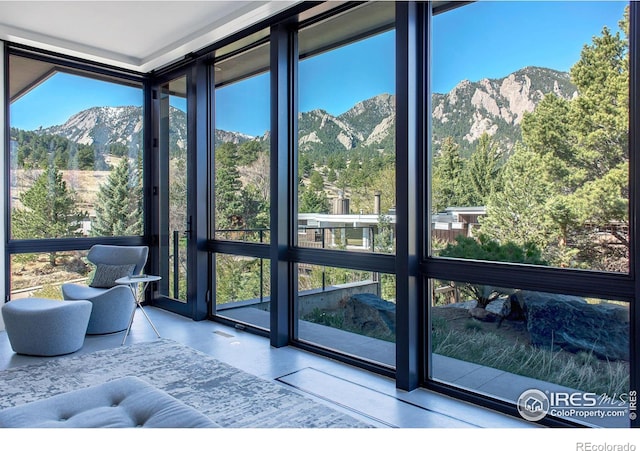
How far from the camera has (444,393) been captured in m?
3.07

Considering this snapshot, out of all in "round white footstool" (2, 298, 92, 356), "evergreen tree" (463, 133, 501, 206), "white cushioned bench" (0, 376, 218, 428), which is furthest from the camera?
"round white footstool" (2, 298, 92, 356)

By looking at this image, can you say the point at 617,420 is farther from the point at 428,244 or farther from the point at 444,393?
the point at 428,244

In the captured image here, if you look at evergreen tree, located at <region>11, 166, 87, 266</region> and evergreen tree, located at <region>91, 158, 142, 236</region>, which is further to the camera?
evergreen tree, located at <region>91, 158, 142, 236</region>

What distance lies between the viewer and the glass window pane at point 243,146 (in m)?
4.62

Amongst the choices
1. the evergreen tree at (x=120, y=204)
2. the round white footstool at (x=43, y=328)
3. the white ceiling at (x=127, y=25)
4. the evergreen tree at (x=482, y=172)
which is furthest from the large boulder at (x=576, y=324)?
the evergreen tree at (x=120, y=204)

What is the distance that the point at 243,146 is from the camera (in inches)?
191

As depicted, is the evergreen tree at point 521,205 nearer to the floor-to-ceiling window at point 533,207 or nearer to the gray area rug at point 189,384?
the floor-to-ceiling window at point 533,207

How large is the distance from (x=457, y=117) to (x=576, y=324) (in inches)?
58.4

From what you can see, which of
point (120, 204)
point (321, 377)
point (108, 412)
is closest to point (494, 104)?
point (321, 377)

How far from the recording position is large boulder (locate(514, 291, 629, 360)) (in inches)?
94.3

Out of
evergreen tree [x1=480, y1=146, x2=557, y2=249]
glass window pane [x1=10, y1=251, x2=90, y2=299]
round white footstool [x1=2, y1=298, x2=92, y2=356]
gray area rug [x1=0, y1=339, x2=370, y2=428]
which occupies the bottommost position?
gray area rug [x1=0, y1=339, x2=370, y2=428]

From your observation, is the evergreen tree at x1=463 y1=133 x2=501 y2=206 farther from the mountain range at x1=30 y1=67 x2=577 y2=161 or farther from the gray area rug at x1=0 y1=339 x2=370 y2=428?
the gray area rug at x1=0 y1=339 x2=370 y2=428

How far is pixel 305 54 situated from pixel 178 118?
222 centimetres

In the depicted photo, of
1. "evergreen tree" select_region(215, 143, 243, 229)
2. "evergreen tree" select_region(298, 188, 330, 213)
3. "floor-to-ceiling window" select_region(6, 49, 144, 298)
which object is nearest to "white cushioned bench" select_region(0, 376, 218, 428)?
"evergreen tree" select_region(298, 188, 330, 213)
